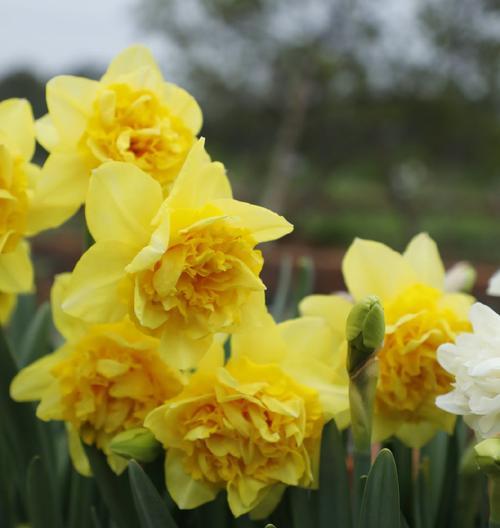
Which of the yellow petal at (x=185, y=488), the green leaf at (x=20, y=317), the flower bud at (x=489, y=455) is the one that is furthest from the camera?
the green leaf at (x=20, y=317)

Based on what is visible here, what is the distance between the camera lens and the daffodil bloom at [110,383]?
27.7 inches

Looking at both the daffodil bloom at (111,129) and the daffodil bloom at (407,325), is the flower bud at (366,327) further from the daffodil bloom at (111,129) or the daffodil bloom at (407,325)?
the daffodil bloom at (111,129)

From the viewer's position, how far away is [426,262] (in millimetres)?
800

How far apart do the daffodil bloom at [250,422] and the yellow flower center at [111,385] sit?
0.03 metres

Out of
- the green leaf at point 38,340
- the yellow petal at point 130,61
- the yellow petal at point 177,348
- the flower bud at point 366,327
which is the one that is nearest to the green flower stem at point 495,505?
the flower bud at point 366,327

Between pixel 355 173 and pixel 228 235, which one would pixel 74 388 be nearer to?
pixel 228 235

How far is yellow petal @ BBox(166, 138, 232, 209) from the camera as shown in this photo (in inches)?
25.1

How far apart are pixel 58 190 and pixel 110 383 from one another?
0.57 ft

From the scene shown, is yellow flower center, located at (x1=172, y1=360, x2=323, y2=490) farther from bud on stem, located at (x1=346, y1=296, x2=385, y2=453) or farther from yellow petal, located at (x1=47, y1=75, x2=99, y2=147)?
yellow petal, located at (x1=47, y1=75, x2=99, y2=147)

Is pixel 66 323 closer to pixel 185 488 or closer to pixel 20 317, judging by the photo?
pixel 185 488

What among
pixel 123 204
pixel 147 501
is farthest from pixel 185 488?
pixel 123 204

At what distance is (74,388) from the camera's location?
0.72m

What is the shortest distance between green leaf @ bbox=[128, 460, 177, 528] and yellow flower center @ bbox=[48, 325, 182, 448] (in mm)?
53

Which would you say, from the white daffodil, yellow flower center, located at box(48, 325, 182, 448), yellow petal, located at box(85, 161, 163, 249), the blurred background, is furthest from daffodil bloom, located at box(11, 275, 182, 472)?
the blurred background
